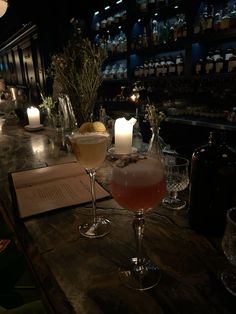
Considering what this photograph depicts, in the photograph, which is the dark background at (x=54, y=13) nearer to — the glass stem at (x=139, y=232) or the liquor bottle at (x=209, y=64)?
the liquor bottle at (x=209, y=64)

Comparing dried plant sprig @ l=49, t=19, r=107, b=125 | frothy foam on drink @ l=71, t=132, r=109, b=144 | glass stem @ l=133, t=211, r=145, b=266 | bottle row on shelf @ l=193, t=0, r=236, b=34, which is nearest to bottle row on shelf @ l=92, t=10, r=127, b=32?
bottle row on shelf @ l=193, t=0, r=236, b=34

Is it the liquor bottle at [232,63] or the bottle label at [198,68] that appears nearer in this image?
the liquor bottle at [232,63]

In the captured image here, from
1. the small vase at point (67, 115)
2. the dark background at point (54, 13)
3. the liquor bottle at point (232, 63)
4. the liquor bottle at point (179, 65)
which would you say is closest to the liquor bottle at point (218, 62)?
the liquor bottle at point (232, 63)

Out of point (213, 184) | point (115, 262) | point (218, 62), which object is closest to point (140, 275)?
point (115, 262)

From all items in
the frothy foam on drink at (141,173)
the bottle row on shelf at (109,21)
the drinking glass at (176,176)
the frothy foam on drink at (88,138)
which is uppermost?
the bottle row on shelf at (109,21)

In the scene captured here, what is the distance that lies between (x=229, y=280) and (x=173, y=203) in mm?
394

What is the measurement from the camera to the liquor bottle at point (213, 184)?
2.47 feet

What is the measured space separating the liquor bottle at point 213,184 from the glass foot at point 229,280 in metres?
0.15

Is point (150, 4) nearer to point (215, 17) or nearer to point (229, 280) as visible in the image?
point (215, 17)

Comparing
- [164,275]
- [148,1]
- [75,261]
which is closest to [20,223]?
[75,261]

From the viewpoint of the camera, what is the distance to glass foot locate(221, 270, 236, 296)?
62 centimetres

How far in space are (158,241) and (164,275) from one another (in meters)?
0.14

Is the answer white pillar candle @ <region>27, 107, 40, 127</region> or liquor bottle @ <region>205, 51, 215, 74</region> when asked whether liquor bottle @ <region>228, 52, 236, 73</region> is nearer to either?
liquor bottle @ <region>205, 51, 215, 74</region>

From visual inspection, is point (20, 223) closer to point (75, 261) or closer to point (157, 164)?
point (75, 261)
